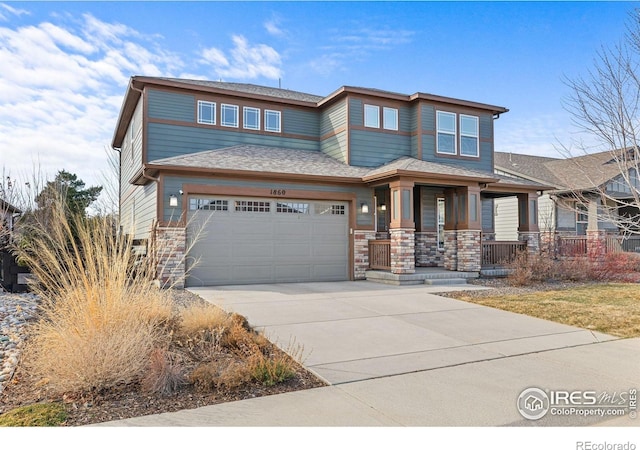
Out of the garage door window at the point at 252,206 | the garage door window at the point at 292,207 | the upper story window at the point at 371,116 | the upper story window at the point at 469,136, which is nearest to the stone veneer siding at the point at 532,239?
the upper story window at the point at 469,136

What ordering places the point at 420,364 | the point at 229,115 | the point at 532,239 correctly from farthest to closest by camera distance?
1. the point at 532,239
2. the point at 229,115
3. the point at 420,364

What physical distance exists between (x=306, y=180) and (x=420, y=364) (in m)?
8.36

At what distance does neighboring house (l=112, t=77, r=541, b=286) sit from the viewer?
38.0ft

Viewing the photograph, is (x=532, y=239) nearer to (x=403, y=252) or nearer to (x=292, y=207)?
(x=403, y=252)

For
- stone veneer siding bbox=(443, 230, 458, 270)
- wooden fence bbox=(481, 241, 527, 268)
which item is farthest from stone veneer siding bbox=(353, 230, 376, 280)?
wooden fence bbox=(481, 241, 527, 268)

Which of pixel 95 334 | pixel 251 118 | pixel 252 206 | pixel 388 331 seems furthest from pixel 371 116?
pixel 95 334

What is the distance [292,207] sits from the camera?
1255 centimetres

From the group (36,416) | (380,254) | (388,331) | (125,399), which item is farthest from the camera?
(380,254)

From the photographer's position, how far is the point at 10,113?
11.2 meters

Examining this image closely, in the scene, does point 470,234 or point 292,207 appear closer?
point 292,207

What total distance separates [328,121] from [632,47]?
31.9 feet

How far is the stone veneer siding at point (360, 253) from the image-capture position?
43.3 ft

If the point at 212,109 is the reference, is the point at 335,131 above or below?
below

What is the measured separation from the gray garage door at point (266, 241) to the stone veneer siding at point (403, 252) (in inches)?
67.1
